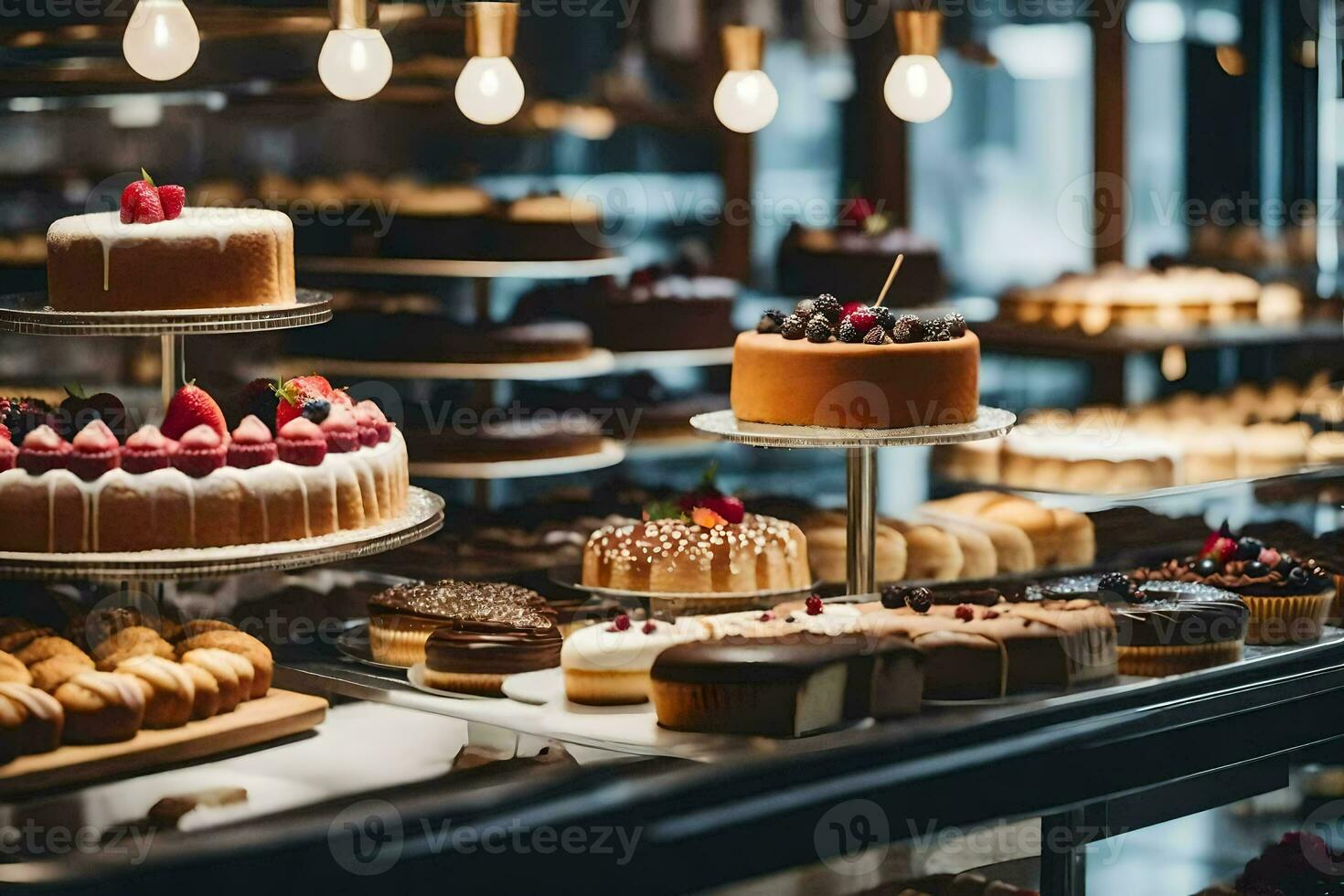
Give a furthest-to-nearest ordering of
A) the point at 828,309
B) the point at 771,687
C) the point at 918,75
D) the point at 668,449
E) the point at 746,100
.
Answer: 1. the point at 668,449
2. the point at 746,100
3. the point at 918,75
4. the point at 828,309
5. the point at 771,687

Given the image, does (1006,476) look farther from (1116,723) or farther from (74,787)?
(74,787)

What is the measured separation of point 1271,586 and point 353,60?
2.10 m

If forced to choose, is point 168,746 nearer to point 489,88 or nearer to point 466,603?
point 466,603

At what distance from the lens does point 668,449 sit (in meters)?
5.28

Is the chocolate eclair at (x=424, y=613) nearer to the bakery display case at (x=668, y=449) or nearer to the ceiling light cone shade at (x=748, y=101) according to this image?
the bakery display case at (x=668, y=449)

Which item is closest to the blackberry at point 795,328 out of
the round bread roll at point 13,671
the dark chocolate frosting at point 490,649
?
the dark chocolate frosting at point 490,649

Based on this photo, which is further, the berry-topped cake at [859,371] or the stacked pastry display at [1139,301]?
the stacked pastry display at [1139,301]

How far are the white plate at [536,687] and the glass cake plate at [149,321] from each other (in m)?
0.72

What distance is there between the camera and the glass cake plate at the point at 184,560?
2.79m

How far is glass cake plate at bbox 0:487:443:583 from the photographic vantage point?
2.79 meters

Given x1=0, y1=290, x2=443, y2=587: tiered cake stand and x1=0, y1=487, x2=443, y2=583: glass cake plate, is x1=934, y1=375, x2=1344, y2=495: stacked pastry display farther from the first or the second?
x1=0, y1=487, x2=443, y2=583: glass cake plate

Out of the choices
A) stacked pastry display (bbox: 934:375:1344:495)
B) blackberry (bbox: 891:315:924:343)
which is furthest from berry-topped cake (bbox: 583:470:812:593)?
stacked pastry display (bbox: 934:375:1344:495)

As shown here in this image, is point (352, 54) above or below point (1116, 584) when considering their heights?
above

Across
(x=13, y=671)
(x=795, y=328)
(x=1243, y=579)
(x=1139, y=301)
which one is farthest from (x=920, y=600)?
(x=1139, y=301)
